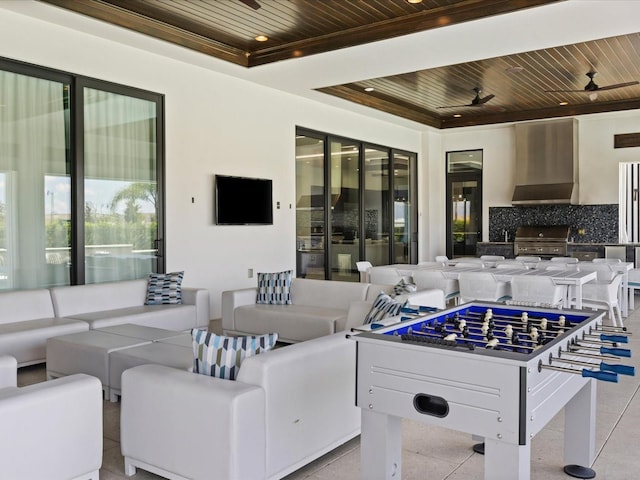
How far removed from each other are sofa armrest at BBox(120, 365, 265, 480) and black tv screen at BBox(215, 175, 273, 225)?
15.8 ft

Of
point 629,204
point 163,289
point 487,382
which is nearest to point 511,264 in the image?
point 629,204

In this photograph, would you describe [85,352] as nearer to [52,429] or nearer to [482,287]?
[52,429]

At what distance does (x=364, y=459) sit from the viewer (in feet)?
8.59

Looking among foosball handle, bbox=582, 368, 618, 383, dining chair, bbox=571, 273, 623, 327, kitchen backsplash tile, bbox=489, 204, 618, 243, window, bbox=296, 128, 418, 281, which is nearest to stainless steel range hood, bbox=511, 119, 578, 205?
kitchen backsplash tile, bbox=489, 204, 618, 243

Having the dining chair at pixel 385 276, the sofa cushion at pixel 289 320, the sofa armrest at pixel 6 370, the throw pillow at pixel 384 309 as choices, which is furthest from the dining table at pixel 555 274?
the sofa armrest at pixel 6 370

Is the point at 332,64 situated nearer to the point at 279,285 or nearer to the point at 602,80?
the point at 279,285

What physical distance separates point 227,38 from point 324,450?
4998 mm

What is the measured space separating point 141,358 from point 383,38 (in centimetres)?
404

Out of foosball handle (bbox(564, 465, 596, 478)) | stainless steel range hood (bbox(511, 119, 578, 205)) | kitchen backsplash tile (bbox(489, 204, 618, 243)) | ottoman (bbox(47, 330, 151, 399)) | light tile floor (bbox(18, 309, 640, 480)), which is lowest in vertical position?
light tile floor (bbox(18, 309, 640, 480))

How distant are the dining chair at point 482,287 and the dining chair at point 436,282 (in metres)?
0.18

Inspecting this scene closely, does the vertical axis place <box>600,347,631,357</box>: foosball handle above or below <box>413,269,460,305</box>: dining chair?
above

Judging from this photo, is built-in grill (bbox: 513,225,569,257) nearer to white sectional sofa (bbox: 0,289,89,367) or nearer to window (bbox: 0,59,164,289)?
window (bbox: 0,59,164,289)

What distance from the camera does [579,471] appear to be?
3008 mm

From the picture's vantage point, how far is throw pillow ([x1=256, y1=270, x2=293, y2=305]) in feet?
21.1
